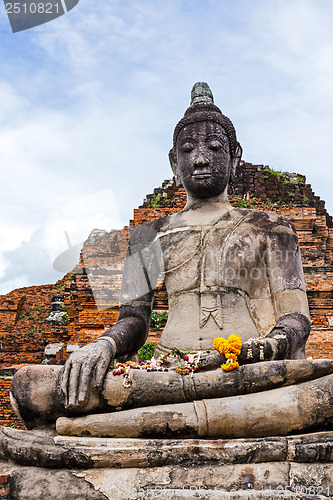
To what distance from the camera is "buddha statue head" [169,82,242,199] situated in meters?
4.32

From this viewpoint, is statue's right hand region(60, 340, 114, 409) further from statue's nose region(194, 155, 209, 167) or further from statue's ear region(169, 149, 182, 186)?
statue's ear region(169, 149, 182, 186)

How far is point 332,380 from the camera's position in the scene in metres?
2.98

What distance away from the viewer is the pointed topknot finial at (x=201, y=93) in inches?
185

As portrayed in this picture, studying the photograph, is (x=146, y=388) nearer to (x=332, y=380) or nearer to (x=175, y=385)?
(x=175, y=385)

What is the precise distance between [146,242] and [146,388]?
1.68 metres

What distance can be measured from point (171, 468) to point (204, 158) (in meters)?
2.41

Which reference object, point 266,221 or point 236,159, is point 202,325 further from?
point 236,159

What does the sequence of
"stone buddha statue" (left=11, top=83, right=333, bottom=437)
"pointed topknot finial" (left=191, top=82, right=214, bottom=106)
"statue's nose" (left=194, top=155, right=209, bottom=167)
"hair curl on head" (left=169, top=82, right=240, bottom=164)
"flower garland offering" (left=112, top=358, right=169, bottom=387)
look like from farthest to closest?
"pointed topknot finial" (left=191, top=82, right=214, bottom=106)
"hair curl on head" (left=169, top=82, right=240, bottom=164)
"statue's nose" (left=194, top=155, right=209, bottom=167)
"flower garland offering" (left=112, top=358, right=169, bottom=387)
"stone buddha statue" (left=11, top=83, right=333, bottom=437)

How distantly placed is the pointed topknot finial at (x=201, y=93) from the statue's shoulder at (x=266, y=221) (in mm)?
1098

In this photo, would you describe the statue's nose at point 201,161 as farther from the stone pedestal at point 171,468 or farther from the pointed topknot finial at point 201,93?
the stone pedestal at point 171,468

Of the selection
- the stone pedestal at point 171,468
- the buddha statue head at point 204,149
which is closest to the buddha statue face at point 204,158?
the buddha statue head at point 204,149

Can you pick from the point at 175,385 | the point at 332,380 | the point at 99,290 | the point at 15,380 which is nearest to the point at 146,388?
the point at 175,385

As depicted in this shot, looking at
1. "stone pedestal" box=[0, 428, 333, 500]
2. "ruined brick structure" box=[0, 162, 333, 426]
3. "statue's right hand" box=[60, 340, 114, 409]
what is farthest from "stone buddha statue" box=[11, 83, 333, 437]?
"ruined brick structure" box=[0, 162, 333, 426]

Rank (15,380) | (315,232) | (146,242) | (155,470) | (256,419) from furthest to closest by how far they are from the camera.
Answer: (315,232) < (146,242) < (15,380) < (256,419) < (155,470)
